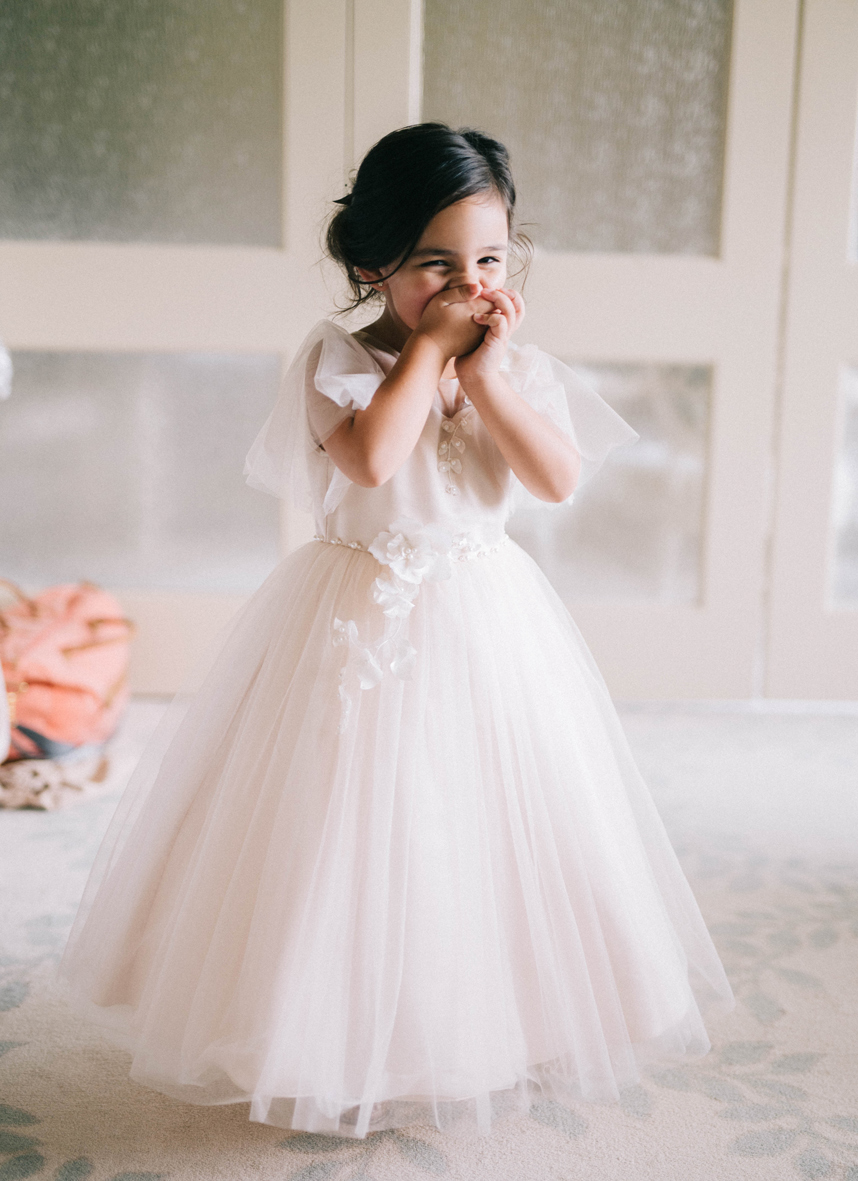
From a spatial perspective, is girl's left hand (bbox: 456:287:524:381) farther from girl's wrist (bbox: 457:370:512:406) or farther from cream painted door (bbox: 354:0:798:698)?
cream painted door (bbox: 354:0:798:698)

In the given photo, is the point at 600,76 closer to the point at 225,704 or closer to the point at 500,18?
the point at 500,18

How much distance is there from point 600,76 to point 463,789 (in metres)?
1.58

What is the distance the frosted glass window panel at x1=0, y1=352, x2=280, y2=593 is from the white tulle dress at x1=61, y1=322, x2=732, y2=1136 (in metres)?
1.03

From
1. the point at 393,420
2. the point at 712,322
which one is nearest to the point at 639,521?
the point at 712,322

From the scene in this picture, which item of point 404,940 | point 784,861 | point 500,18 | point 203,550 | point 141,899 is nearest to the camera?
point 404,940

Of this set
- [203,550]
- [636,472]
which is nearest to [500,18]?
[636,472]

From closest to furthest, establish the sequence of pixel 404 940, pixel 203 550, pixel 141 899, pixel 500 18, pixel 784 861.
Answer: pixel 404 940 < pixel 141 899 < pixel 784 861 < pixel 500 18 < pixel 203 550

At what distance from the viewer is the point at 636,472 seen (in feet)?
6.15

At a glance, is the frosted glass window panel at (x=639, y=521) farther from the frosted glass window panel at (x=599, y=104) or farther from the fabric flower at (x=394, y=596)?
the fabric flower at (x=394, y=596)

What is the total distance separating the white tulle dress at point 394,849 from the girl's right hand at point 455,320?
0.06 metres

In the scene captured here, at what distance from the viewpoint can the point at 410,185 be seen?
756 millimetres

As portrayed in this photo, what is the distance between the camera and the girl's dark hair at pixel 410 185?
2.46 ft

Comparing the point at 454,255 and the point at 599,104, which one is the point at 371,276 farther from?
the point at 599,104

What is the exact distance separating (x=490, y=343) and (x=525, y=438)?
0.08 meters
